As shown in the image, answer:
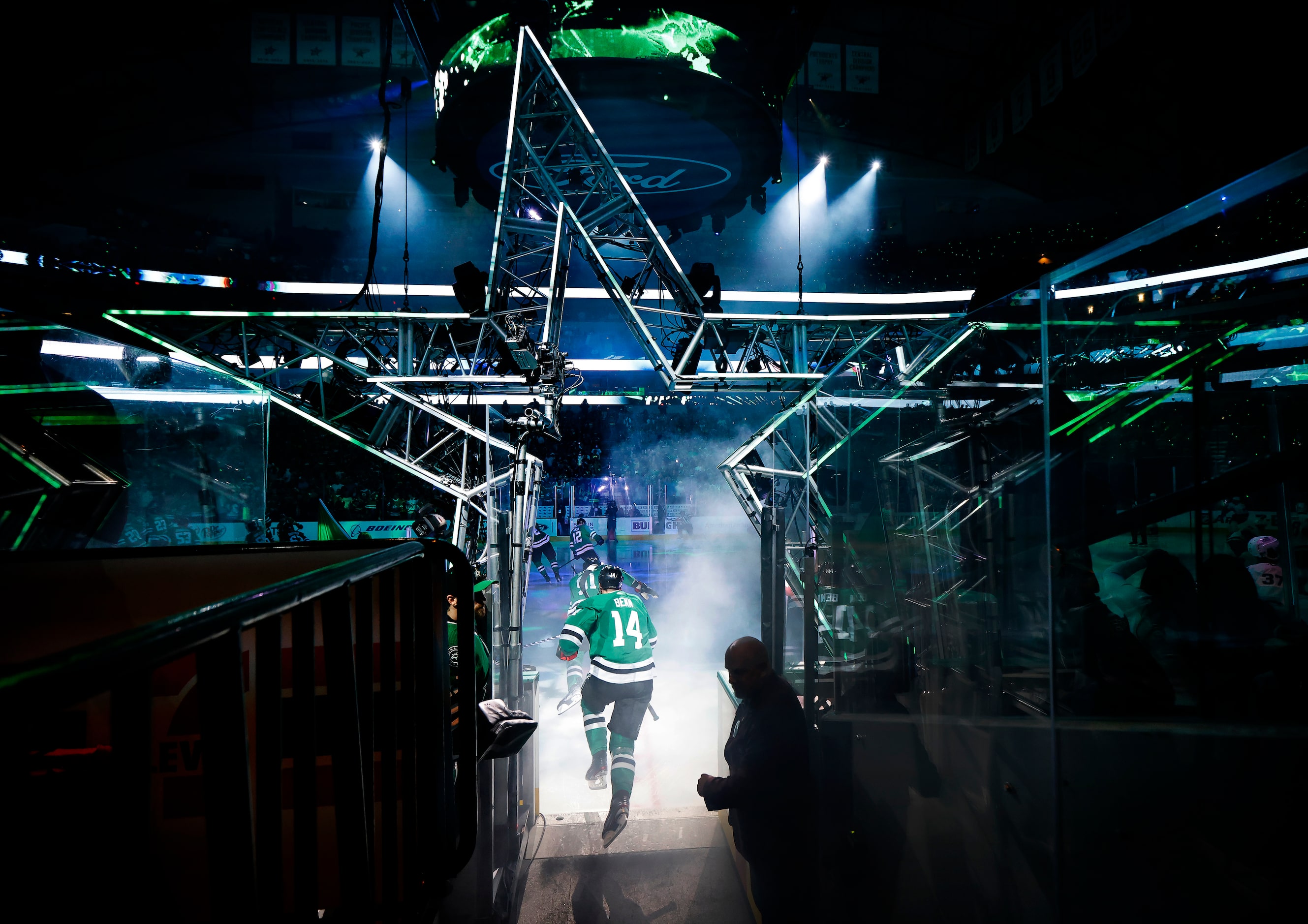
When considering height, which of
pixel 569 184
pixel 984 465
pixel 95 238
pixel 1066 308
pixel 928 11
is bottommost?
pixel 984 465

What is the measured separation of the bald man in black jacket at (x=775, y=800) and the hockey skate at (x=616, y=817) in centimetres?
190

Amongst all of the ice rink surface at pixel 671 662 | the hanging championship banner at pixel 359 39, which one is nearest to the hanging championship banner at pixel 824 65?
the hanging championship banner at pixel 359 39

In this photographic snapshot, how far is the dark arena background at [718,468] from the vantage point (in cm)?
135

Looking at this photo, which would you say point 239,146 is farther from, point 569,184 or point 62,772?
point 62,772

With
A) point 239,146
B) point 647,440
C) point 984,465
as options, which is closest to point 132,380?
point 984,465

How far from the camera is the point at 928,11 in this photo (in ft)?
27.2

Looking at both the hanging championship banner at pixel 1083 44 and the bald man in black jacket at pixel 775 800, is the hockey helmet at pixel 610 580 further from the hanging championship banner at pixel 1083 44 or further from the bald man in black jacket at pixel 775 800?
the hanging championship banner at pixel 1083 44

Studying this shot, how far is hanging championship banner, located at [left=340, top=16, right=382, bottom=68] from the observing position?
25.4ft

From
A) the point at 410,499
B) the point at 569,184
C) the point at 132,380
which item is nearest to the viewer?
the point at 132,380

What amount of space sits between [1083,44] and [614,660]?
28.6 ft

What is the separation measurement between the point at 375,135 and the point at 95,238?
5.99m

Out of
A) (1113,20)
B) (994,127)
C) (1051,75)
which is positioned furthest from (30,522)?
(994,127)

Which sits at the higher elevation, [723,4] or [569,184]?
[723,4]

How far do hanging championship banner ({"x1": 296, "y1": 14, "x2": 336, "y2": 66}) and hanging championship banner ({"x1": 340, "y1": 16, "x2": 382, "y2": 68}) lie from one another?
155 mm
